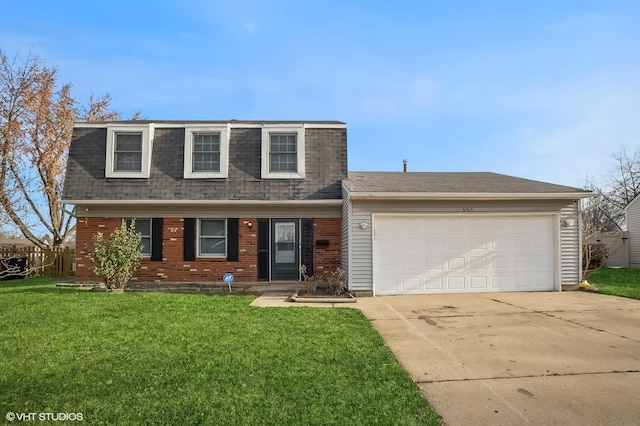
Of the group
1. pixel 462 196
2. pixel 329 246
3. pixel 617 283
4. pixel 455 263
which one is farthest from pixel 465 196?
pixel 617 283

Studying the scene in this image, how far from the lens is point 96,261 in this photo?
1116 cm

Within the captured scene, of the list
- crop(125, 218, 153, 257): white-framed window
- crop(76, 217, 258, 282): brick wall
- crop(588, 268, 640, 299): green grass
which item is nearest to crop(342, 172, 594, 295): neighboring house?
crop(588, 268, 640, 299): green grass

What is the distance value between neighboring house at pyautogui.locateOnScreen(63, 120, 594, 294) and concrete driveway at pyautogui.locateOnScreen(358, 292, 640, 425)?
6.07ft

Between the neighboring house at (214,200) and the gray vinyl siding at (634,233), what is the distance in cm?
1730

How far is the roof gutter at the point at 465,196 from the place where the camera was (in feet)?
33.8

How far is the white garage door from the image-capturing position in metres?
10.6

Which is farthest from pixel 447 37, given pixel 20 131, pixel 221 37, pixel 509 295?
pixel 20 131

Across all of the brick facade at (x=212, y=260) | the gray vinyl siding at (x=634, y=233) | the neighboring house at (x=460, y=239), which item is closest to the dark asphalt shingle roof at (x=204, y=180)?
the brick facade at (x=212, y=260)

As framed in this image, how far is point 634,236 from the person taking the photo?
2048 centimetres

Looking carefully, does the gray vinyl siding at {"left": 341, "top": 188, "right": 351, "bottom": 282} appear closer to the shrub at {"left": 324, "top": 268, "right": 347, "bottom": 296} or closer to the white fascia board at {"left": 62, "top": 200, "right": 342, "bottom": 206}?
the shrub at {"left": 324, "top": 268, "right": 347, "bottom": 296}

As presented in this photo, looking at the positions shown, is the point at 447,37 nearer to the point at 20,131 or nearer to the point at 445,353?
the point at 445,353

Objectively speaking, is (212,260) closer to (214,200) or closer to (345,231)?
(214,200)

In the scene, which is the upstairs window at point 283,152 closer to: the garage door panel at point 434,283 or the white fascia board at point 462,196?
the white fascia board at point 462,196

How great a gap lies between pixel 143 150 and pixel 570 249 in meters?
13.2
